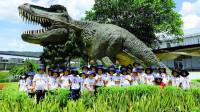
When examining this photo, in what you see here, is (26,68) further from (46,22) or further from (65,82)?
(65,82)

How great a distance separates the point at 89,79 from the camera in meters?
10.2

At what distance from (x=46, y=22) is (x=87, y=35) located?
162 centimetres

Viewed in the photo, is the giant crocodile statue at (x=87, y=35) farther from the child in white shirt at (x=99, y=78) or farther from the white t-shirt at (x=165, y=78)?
the child in white shirt at (x=99, y=78)

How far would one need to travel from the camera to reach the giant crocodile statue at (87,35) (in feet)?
42.4

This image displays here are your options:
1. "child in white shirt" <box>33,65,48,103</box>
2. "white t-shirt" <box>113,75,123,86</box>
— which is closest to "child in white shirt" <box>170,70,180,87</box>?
"white t-shirt" <box>113,75,123,86</box>

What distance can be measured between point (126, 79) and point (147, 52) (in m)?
2.78

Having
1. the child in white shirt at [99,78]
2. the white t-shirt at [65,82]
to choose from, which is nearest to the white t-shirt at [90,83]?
the child in white shirt at [99,78]

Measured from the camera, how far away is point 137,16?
1172 inches

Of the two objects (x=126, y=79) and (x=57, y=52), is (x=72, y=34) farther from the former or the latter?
(x=57, y=52)

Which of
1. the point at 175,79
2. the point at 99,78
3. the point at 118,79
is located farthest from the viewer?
the point at 175,79

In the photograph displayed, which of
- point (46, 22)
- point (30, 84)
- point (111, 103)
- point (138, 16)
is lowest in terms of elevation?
point (111, 103)

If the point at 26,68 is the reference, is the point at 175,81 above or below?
below

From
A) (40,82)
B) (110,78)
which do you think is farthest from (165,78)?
(40,82)

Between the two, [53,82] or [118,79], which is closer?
[53,82]
